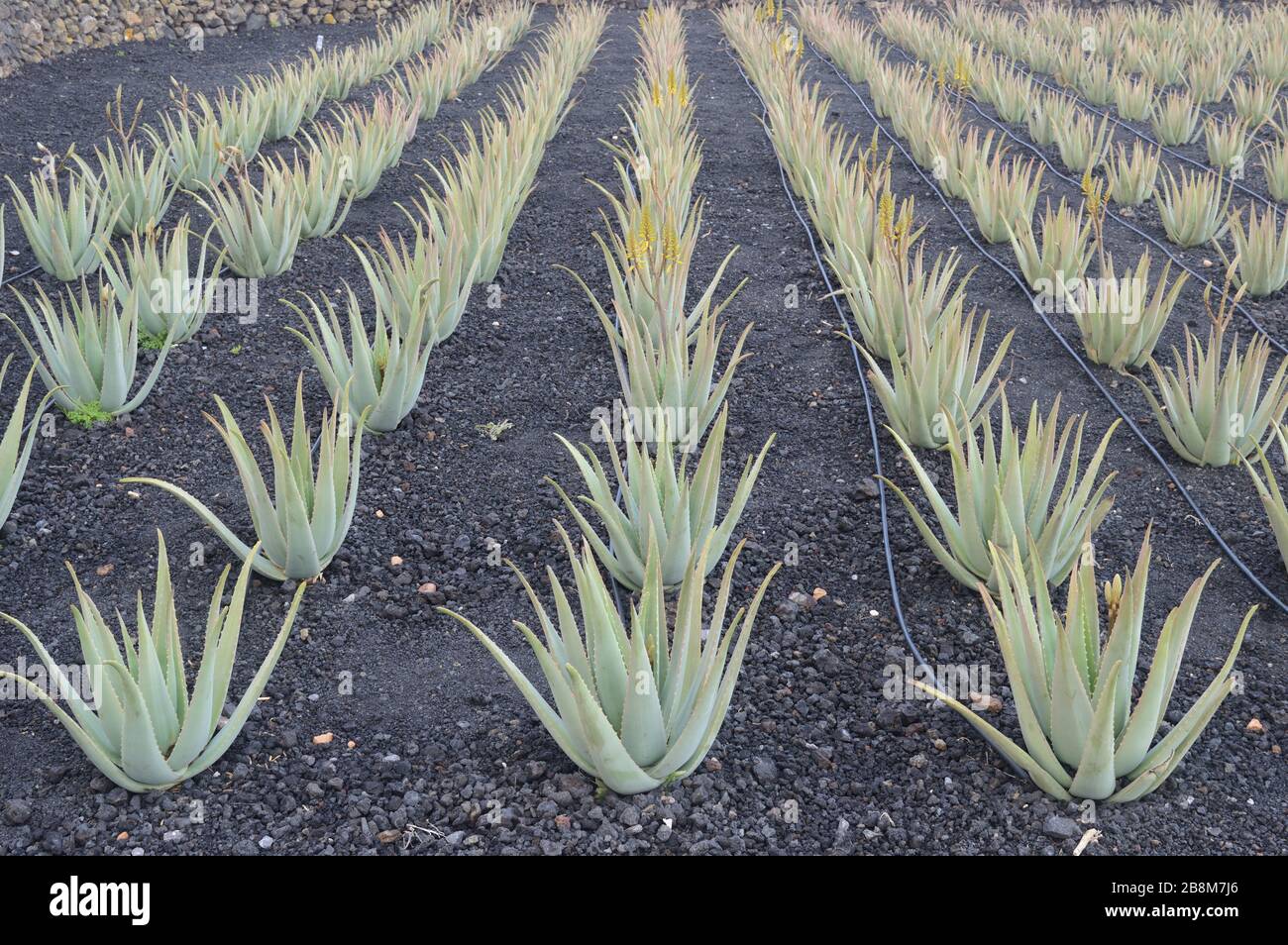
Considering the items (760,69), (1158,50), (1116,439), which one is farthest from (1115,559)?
(1158,50)

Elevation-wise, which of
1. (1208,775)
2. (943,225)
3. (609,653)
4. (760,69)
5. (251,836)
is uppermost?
(760,69)

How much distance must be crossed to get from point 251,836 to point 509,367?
2.28m

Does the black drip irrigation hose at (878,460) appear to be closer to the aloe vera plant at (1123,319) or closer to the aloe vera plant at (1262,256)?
the aloe vera plant at (1123,319)

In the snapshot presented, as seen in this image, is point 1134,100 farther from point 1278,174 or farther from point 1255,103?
point 1278,174

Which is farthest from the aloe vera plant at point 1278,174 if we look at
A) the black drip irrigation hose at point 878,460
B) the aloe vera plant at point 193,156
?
the aloe vera plant at point 193,156

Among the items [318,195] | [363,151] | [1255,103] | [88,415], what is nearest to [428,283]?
[88,415]

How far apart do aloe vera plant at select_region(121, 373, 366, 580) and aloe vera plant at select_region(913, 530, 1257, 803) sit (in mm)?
1467

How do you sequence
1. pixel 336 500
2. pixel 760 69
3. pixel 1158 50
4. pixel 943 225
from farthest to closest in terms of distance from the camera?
pixel 1158 50 < pixel 760 69 < pixel 943 225 < pixel 336 500

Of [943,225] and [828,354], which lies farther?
[943,225]

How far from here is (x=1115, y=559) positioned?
112 inches

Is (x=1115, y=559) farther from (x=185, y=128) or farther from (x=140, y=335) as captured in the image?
(x=185, y=128)

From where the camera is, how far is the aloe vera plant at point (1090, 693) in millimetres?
1900

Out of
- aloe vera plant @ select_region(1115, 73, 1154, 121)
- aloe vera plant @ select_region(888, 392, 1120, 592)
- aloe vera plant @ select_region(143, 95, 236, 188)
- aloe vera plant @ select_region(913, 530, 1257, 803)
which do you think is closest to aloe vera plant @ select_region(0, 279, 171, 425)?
aloe vera plant @ select_region(143, 95, 236, 188)

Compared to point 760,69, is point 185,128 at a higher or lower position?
lower
